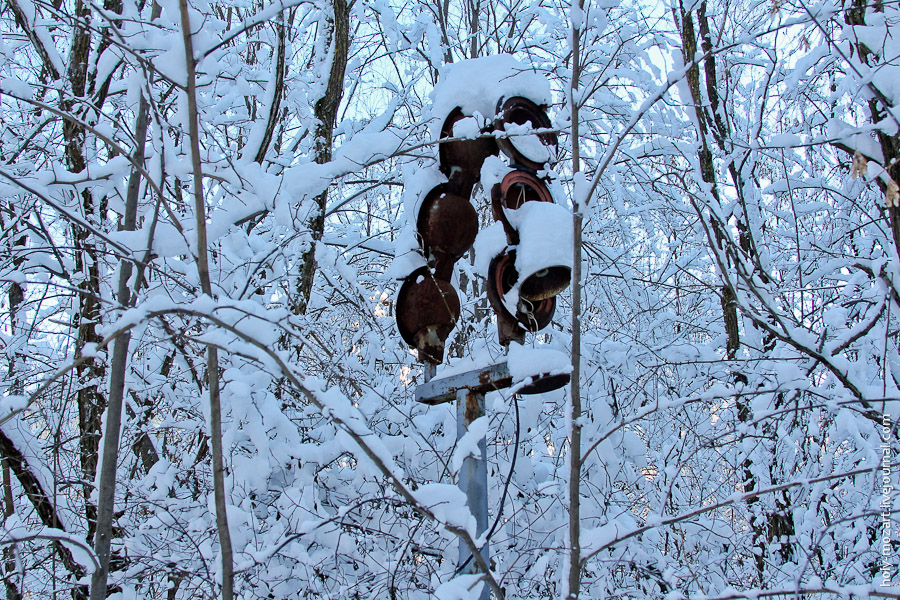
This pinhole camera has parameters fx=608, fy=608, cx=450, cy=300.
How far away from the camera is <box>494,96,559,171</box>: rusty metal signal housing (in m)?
1.88

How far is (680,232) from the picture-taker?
5.03m

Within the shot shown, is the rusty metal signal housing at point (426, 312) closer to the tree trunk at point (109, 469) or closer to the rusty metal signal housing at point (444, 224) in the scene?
the rusty metal signal housing at point (444, 224)

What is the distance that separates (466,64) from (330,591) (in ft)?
7.22

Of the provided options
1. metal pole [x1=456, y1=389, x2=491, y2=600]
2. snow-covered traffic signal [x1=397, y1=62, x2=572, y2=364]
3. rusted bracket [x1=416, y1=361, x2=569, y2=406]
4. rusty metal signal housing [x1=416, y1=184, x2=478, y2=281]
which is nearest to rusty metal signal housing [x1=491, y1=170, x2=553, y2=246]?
snow-covered traffic signal [x1=397, y1=62, x2=572, y2=364]

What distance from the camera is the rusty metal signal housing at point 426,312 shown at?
6.93 feet

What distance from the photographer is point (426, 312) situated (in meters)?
2.11

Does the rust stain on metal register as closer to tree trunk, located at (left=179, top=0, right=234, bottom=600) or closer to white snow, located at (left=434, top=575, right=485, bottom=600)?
white snow, located at (left=434, top=575, right=485, bottom=600)

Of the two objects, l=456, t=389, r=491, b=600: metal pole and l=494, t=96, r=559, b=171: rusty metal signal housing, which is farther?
l=494, t=96, r=559, b=171: rusty metal signal housing

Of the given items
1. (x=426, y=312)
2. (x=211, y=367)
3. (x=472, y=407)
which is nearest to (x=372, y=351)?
(x=426, y=312)

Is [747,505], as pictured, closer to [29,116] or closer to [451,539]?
[451,539]

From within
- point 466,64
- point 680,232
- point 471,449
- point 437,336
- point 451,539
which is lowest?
point 451,539

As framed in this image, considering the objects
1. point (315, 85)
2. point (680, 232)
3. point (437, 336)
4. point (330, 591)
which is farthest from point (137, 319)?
point (680, 232)

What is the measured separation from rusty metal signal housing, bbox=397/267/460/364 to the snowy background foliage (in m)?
0.09

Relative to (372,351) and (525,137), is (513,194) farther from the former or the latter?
(372,351)
